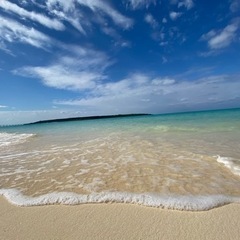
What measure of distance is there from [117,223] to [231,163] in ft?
14.3

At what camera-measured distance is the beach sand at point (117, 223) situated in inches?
106

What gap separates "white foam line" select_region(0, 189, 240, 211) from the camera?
345 centimetres

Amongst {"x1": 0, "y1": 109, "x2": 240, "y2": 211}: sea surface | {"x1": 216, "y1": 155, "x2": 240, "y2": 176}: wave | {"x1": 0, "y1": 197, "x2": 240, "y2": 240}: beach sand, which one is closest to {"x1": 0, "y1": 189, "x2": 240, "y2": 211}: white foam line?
{"x1": 0, "y1": 109, "x2": 240, "y2": 211}: sea surface

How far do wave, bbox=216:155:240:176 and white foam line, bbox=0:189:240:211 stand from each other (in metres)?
1.79

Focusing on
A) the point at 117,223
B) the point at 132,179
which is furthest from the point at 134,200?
the point at 132,179

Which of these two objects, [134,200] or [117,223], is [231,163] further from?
[117,223]

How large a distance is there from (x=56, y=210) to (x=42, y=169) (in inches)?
124

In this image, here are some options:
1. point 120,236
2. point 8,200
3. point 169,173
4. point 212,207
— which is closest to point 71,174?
point 8,200

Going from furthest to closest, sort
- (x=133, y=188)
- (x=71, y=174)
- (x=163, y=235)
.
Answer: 1. (x=71, y=174)
2. (x=133, y=188)
3. (x=163, y=235)

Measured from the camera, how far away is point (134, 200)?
3.72m

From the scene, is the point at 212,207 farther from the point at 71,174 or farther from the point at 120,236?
the point at 71,174

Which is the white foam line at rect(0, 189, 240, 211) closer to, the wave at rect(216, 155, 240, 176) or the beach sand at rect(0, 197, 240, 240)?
the beach sand at rect(0, 197, 240, 240)

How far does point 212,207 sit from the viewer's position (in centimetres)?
335

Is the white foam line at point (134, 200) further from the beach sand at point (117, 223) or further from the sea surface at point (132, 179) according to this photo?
the beach sand at point (117, 223)
